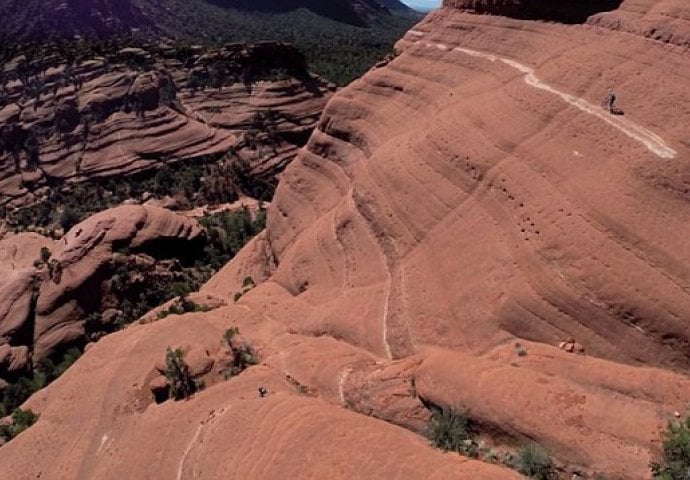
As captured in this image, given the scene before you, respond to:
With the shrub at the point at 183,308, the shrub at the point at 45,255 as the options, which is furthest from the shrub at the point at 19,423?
the shrub at the point at 45,255

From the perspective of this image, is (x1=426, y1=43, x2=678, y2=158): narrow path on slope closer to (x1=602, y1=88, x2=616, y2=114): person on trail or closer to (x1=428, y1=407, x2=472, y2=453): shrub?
Result: (x1=602, y1=88, x2=616, y2=114): person on trail

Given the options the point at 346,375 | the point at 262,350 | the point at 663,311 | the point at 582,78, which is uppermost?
the point at 582,78

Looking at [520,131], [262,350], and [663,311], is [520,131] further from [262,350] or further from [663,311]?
[262,350]

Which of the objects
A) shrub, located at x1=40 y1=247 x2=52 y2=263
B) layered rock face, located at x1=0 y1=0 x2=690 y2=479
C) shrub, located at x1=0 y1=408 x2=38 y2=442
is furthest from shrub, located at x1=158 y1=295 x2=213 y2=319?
shrub, located at x1=40 y1=247 x2=52 y2=263

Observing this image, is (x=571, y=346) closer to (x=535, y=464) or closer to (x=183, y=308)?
(x=535, y=464)

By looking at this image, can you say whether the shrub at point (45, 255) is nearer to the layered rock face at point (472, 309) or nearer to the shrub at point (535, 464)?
the layered rock face at point (472, 309)

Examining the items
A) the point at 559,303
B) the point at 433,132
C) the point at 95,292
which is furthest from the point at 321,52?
the point at 559,303
